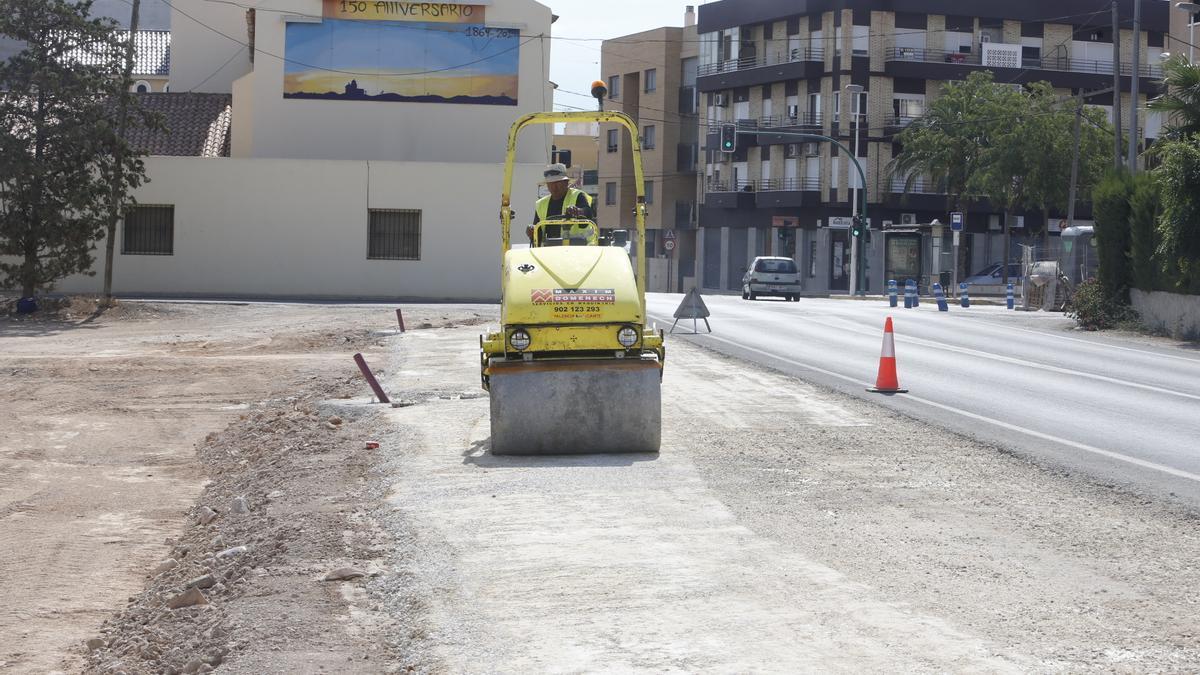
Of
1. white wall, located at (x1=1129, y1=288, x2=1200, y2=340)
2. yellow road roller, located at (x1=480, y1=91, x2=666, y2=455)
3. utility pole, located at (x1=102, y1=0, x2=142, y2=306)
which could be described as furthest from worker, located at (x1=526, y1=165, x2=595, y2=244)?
utility pole, located at (x1=102, y1=0, x2=142, y2=306)

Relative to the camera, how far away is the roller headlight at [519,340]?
10836 mm

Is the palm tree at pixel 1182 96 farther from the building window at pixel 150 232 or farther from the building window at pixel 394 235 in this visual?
the building window at pixel 150 232

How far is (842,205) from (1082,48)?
14.8m

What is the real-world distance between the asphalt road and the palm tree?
4.53 metres

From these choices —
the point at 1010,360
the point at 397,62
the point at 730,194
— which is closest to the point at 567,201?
the point at 1010,360

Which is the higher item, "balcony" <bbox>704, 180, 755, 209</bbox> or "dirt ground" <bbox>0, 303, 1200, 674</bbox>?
"balcony" <bbox>704, 180, 755, 209</bbox>

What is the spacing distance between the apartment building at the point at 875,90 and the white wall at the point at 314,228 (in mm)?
31125

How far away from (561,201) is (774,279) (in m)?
37.7

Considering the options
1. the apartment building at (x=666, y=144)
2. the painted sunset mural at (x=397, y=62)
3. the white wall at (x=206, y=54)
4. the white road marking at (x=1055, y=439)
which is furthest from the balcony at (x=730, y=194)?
the white road marking at (x=1055, y=439)

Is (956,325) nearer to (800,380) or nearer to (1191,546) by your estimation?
(800,380)

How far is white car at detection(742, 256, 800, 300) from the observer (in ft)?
162

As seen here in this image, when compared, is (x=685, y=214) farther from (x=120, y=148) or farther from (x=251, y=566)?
(x=251, y=566)

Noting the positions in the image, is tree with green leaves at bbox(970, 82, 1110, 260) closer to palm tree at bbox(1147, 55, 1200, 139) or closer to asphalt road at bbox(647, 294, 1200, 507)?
asphalt road at bbox(647, 294, 1200, 507)

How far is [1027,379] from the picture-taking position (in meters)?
18.9
